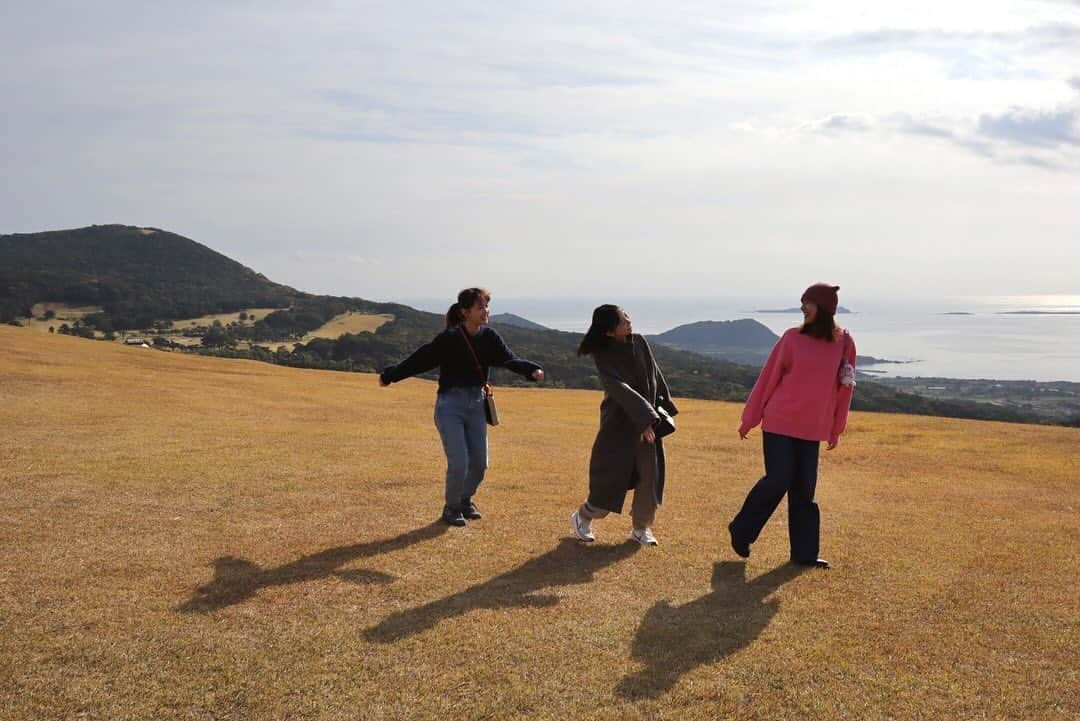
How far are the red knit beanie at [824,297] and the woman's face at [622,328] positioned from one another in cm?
178

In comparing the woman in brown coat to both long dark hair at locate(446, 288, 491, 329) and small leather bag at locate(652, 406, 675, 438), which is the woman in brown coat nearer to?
small leather bag at locate(652, 406, 675, 438)

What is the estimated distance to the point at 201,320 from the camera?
12300 cm

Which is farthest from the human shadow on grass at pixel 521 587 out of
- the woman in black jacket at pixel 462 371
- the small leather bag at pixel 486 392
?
the small leather bag at pixel 486 392

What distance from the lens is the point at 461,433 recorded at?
30.1ft

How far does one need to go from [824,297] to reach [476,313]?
375 cm

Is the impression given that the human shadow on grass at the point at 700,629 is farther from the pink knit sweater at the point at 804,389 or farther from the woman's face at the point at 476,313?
the woman's face at the point at 476,313

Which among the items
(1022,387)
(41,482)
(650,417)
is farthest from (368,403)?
(1022,387)

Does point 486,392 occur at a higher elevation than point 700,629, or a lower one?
higher

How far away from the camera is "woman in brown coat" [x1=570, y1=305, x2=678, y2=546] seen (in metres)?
8.29

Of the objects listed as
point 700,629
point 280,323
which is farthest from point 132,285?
point 700,629

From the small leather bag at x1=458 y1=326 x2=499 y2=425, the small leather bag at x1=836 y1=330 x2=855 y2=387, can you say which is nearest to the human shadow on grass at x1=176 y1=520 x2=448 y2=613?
the small leather bag at x1=458 y1=326 x2=499 y2=425

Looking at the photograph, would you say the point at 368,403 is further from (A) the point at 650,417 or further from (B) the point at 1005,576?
(B) the point at 1005,576

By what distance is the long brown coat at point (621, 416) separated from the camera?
8375mm

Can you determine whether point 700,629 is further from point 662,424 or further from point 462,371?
point 462,371
